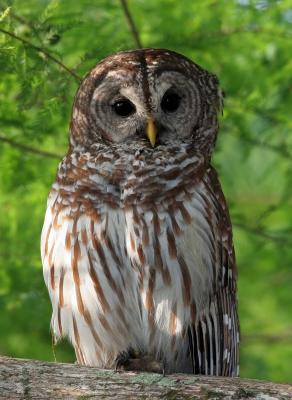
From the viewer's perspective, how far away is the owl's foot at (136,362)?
5.13 m

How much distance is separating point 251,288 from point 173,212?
9.87 ft

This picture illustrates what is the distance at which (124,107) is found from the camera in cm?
543

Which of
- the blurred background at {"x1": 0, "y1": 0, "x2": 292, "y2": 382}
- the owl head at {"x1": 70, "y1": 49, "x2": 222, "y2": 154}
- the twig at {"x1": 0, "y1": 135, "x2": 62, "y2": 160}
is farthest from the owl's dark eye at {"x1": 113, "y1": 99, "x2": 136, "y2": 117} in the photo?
the twig at {"x1": 0, "y1": 135, "x2": 62, "y2": 160}

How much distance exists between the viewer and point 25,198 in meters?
6.69

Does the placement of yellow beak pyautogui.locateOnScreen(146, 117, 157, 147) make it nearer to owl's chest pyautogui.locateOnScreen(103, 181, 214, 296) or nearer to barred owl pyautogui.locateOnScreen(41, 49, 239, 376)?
barred owl pyautogui.locateOnScreen(41, 49, 239, 376)

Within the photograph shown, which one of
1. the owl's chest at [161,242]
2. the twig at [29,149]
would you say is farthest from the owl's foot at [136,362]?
the twig at [29,149]

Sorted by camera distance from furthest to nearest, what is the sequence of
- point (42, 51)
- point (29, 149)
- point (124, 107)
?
point (29, 149) < point (124, 107) < point (42, 51)

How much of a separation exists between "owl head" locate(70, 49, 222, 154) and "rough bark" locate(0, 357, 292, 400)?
129cm

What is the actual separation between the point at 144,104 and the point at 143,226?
0.65 metres

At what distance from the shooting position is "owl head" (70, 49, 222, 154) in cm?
536

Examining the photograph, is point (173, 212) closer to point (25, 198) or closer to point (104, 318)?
point (104, 318)

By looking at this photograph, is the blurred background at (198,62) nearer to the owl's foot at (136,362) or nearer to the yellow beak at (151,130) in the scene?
the yellow beak at (151,130)

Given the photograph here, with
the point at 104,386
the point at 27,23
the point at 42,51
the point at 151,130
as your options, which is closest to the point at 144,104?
the point at 151,130

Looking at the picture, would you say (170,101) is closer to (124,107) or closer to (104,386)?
(124,107)
